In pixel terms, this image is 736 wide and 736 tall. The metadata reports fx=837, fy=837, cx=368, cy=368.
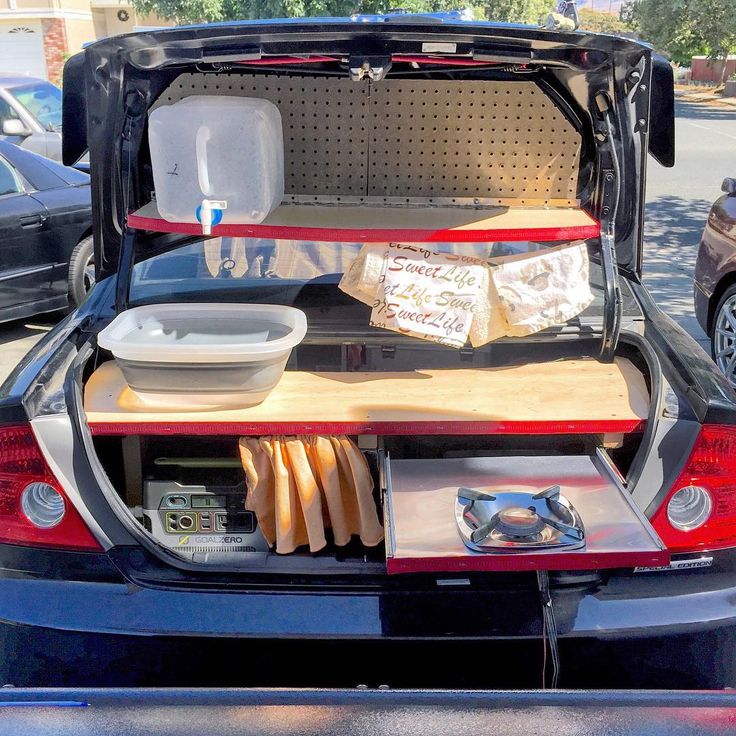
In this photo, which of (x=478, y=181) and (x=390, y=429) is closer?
(x=390, y=429)

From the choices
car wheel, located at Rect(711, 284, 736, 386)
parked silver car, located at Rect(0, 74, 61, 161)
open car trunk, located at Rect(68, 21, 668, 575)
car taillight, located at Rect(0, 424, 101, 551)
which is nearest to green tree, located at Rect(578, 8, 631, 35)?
open car trunk, located at Rect(68, 21, 668, 575)

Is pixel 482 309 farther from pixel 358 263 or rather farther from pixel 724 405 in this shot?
pixel 724 405

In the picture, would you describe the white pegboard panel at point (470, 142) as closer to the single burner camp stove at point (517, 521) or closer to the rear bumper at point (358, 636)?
the single burner camp stove at point (517, 521)

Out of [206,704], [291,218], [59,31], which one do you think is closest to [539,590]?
[206,704]

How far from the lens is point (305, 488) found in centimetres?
214

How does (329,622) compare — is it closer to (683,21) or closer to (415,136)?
(415,136)

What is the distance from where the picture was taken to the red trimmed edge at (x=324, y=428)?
213 centimetres

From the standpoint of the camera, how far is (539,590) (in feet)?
6.57

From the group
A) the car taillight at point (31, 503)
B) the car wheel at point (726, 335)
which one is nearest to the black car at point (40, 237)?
the car taillight at point (31, 503)

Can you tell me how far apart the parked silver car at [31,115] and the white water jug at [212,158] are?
7.35 meters

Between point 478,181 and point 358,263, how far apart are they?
58 centimetres

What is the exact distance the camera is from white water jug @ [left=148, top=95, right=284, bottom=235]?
2484mm

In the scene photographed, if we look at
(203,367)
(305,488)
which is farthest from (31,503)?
(305,488)

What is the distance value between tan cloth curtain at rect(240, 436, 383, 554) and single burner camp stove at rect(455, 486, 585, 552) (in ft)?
0.89
